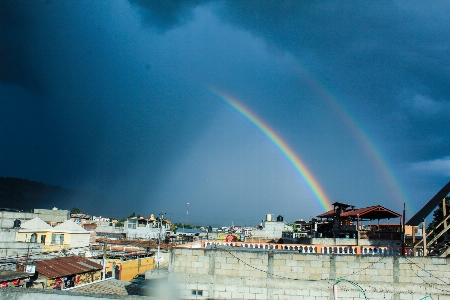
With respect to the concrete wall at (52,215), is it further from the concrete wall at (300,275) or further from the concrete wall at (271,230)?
the concrete wall at (300,275)

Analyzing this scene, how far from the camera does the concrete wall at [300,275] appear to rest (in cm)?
1387

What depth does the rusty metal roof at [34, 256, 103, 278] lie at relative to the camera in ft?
83.7

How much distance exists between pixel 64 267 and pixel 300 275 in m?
20.7

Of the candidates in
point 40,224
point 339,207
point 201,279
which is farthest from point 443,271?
point 40,224

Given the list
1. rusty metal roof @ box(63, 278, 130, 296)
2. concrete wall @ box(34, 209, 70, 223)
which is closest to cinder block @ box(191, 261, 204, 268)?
rusty metal roof @ box(63, 278, 130, 296)

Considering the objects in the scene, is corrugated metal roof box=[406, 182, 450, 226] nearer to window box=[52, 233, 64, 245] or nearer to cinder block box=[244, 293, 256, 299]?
cinder block box=[244, 293, 256, 299]

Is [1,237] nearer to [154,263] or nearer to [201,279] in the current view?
[154,263]

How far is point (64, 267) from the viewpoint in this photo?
91.5 ft

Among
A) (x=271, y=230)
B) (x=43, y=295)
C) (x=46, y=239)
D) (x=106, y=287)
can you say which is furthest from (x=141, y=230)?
(x=43, y=295)

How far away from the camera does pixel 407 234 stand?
2714cm

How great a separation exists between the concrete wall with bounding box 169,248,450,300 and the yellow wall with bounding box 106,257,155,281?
17017 millimetres

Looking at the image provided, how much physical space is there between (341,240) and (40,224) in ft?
126

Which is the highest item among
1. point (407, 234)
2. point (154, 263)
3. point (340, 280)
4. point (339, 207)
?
point (339, 207)

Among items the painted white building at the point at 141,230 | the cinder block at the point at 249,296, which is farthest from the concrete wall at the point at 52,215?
the cinder block at the point at 249,296
